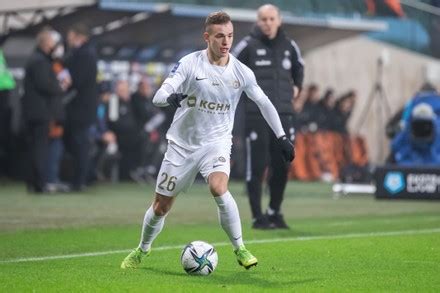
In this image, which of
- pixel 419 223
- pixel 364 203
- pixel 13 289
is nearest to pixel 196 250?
pixel 13 289

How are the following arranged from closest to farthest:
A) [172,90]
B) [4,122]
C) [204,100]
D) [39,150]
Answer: [172,90], [204,100], [39,150], [4,122]

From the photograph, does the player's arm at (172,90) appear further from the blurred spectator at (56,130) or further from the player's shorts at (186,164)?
the blurred spectator at (56,130)

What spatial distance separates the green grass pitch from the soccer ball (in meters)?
0.09

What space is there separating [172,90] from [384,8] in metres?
21.0

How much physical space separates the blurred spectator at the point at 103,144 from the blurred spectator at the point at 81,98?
233 cm

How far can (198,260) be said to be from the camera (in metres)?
10.1

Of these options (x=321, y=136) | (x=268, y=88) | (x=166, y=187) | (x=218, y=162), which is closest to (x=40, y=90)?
(x=268, y=88)

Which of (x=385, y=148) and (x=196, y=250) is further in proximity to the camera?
(x=385, y=148)

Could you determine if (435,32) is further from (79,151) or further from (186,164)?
(186,164)

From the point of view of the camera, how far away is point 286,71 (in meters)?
15.0

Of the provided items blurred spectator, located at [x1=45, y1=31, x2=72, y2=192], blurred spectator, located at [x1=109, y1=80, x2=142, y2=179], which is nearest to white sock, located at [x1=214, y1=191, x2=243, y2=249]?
blurred spectator, located at [x1=45, y1=31, x2=72, y2=192]

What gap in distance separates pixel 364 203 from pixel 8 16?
28.0 feet

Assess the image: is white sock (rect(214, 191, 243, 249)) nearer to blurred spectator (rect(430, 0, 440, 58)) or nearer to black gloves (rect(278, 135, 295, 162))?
black gloves (rect(278, 135, 295, 162))

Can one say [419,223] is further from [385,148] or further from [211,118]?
[385,148]
